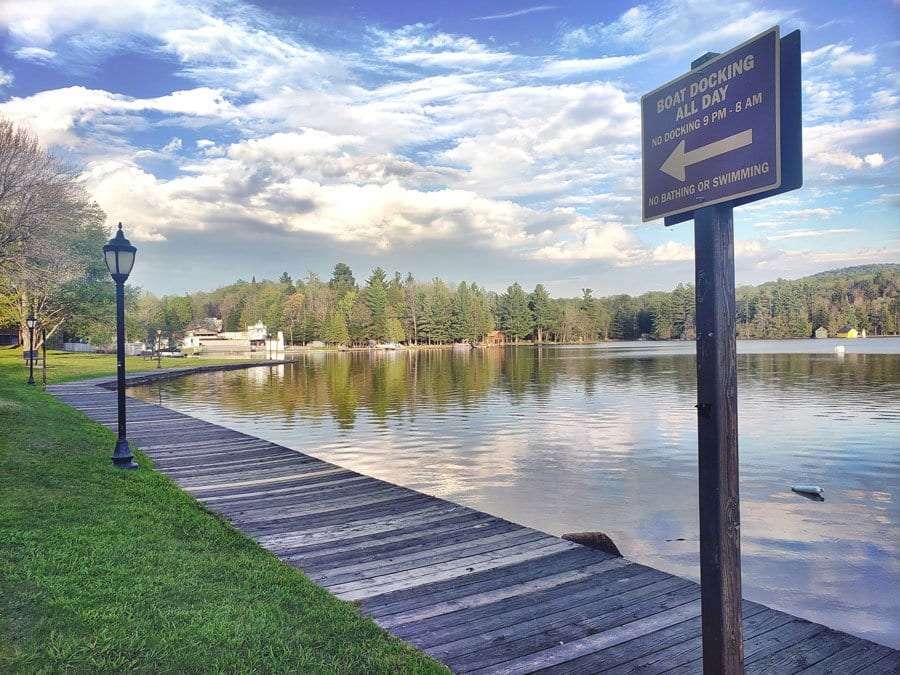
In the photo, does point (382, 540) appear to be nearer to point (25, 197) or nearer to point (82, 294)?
point (25, 197)

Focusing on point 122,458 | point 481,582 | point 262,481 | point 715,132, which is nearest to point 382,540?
point 481,582

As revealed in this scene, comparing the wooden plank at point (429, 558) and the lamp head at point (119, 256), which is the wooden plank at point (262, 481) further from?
the wooden plank at point (429, 558)

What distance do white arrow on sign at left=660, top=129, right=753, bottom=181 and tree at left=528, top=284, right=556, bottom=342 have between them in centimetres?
12400

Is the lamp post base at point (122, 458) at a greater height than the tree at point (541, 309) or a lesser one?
lesser

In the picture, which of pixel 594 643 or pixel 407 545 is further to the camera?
pixel 407 545

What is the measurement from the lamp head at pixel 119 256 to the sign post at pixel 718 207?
815 cm

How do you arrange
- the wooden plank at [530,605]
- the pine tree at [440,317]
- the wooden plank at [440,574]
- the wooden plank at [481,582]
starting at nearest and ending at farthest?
the wooden plank at [530,605]
the wooden plank at [481,582]
the wooden plank at [440,574]
the pine tree at [440,317]

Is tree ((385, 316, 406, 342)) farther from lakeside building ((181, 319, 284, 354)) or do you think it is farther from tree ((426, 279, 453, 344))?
lakeside building ((181, 319, 284, 354))

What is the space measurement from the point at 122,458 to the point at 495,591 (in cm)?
644

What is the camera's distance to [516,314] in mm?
123562

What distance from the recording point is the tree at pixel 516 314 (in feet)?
407

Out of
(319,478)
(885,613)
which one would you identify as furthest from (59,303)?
(885,613)

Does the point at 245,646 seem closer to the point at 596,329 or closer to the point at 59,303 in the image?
the point at 59,303

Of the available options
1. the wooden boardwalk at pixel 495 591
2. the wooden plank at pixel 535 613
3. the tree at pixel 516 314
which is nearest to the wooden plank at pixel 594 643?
the wooden boardwalk at pixel 495 591
